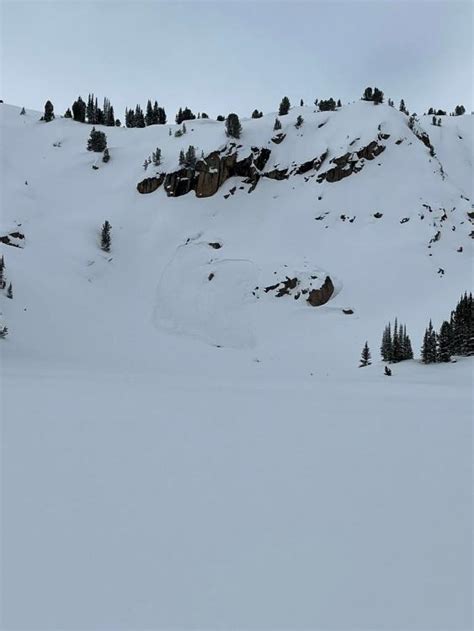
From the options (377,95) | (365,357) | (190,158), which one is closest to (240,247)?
(190,158)

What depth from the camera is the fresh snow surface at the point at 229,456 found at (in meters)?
3.82

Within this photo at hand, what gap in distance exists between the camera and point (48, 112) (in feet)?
258

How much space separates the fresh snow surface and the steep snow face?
33 cm

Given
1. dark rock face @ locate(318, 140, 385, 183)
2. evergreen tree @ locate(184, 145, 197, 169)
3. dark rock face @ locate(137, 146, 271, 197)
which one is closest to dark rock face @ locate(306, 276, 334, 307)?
dark rock face @ locate(318, 140, 385, 183)

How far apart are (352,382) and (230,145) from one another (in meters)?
47.8

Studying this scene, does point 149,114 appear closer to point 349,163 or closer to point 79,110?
point 79,110

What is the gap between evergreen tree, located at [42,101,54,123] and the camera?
255 ft

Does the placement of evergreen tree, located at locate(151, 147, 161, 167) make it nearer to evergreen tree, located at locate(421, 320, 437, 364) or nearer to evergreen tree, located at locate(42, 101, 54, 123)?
evergreen tree, located at locate(42, 101, 54, 123)

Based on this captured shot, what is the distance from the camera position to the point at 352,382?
18797mm

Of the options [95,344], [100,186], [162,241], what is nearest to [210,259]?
[162,241]

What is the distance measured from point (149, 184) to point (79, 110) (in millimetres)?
49993

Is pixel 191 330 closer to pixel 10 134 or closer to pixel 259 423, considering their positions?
pixel 259 423

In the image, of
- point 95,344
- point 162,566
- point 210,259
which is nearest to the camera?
point 162,566

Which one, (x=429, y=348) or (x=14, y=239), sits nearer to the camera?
(x=429, y=348)
